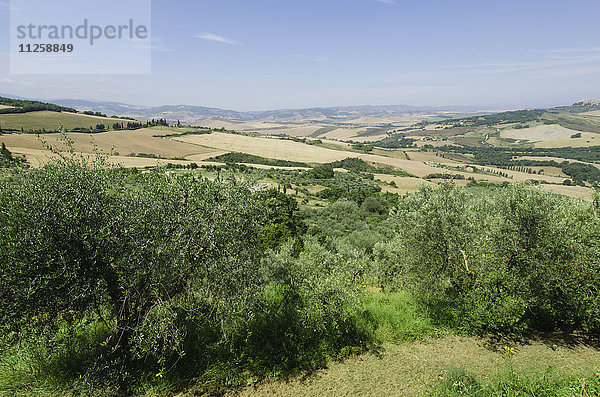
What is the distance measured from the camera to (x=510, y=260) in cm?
1565

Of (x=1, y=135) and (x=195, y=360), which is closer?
(x=195, y=360)

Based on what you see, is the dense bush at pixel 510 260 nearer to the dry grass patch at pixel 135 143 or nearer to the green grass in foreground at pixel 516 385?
the green grass in foreground at pixel 516 385

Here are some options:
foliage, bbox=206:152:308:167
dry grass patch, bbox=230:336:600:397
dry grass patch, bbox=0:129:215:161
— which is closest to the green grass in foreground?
dry grass patch, bbox=230:336:600:397

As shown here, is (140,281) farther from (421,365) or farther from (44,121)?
(44,121)

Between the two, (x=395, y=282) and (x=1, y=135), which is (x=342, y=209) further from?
(x=1, y=135)

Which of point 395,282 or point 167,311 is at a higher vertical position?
point 167,311

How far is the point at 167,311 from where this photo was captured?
989 cm

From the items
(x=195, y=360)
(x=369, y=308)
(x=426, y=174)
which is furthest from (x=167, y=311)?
(x=426, y=174)

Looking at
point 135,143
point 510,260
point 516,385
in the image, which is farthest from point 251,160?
point 516,385

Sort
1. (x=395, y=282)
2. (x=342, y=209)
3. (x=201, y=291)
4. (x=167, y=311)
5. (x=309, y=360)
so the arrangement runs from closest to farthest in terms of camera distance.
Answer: (x=167, y=311) → (x=201, y=291) → (x=309, y=360) → (x=395, y=282) → (x=342, y=209)

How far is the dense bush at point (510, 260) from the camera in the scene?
1425cm

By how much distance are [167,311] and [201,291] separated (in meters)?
1.47

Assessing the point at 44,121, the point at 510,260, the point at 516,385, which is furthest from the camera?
the point at 44,121

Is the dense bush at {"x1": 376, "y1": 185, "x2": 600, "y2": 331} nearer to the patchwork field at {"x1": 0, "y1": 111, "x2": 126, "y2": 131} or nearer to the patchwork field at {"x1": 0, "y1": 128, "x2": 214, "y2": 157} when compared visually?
the patchwork field at {"x1": 0, "y1": 128, "x2": 214, "y2": 157}
